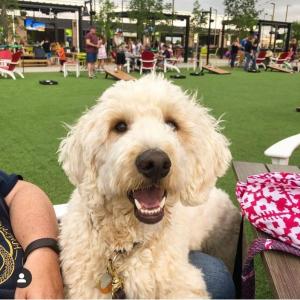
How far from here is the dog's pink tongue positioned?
1.43m

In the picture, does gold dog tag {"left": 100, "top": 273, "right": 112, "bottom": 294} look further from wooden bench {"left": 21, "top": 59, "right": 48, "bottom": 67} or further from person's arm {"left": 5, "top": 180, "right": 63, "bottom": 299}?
wooden bench {"left": 21, "top": 59, "right": 48, "bottom": 67}

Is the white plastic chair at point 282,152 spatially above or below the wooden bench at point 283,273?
below

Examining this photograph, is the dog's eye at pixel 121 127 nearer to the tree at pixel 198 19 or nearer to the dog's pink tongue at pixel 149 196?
the dog's pink tongue at pixel 149 196

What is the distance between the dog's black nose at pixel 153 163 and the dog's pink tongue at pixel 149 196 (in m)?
0.10

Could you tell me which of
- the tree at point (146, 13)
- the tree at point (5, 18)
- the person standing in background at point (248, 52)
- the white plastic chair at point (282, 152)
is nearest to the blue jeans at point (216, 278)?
the white plastic chair at point (282, 152)

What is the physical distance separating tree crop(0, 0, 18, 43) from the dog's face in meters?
22.4

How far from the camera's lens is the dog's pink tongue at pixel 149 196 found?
143cm

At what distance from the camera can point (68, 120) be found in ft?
25.0

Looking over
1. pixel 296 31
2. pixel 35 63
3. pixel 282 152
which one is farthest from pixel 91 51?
pixel 296 31

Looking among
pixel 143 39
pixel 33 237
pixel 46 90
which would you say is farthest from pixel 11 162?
pixel 143 39

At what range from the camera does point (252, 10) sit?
29.9 metres

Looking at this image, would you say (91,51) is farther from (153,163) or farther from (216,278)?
(153,163)

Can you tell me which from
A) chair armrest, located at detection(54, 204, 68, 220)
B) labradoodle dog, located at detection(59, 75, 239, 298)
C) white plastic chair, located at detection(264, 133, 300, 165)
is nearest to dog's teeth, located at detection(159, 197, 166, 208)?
labradoodle dog, located at detection(59, 75, 239, 298)

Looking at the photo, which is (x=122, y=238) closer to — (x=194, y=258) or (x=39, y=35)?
(x=194, y=258)
